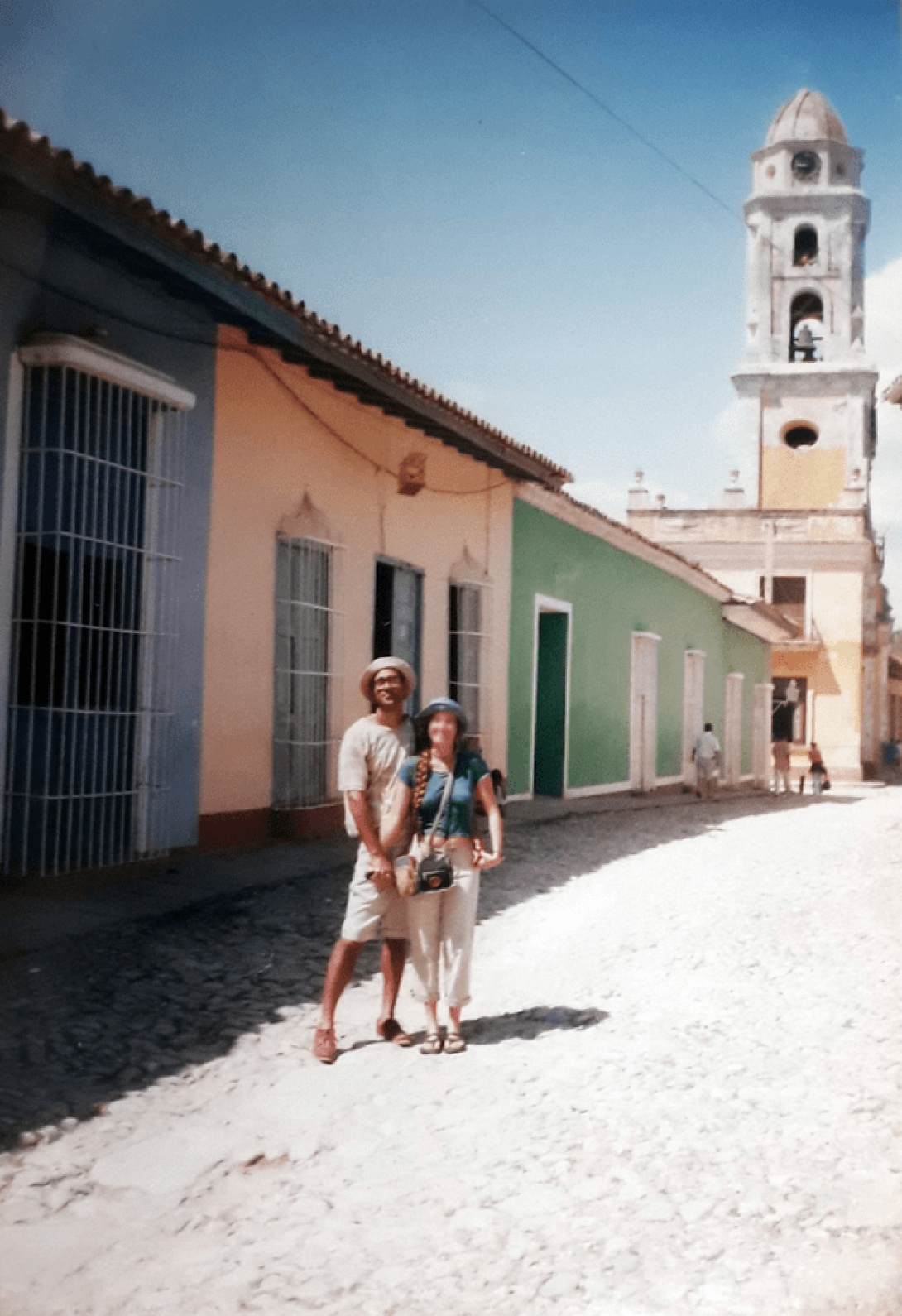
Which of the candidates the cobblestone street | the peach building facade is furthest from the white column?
the cobblestone street

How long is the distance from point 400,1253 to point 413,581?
807 cm

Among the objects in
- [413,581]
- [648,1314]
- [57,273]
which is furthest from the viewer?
[413,581]

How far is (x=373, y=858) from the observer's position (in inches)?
166

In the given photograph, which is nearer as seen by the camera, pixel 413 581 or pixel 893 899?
pixel 893 899

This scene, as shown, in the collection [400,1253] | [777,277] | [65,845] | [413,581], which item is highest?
[777,277]

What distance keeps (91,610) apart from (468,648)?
542 cm

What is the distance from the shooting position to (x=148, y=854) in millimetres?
6977

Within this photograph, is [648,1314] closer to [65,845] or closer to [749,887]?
[65,845]

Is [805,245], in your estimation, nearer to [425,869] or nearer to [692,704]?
[692,704]

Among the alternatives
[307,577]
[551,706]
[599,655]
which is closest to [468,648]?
[551,706]

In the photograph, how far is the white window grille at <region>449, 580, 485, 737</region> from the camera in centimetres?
1138

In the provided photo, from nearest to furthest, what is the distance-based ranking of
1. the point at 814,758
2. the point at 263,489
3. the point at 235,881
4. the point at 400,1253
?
the point at 400,1253 → the point at 235,881 → the point at 263,489 → the point at 814,758

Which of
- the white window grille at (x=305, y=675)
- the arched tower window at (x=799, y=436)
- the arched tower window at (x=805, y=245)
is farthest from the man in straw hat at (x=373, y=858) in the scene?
the arched tower window at (x=805, y=245)

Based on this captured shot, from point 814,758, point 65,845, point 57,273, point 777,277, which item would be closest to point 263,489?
point 57,273
